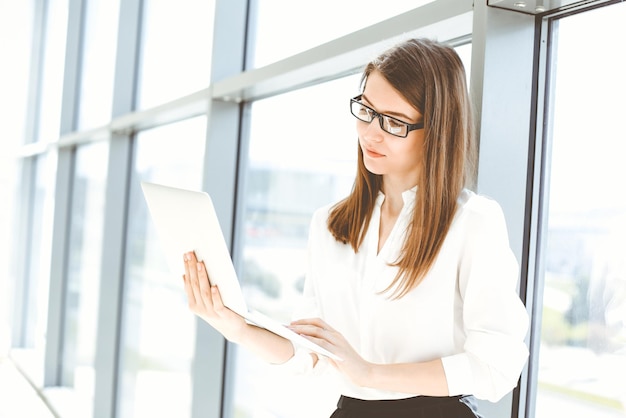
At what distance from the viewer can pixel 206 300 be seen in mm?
1439

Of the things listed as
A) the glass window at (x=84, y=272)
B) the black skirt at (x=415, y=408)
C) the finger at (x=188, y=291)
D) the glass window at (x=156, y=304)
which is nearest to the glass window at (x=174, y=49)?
the glass window at (x=156, y=304)

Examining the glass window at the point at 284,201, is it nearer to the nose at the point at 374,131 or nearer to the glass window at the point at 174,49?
the glass window at the point at 174,49

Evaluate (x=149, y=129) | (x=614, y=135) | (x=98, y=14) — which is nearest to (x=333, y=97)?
(x=614, y=135)

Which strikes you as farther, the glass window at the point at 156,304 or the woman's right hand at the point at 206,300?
the glass window at the point at 156,304

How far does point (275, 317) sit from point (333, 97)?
818mm

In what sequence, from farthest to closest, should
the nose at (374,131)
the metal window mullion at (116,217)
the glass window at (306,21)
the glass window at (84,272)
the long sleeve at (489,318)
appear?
the glass window at (84,272), the metal window mullion at (116,217), the glass window at (306,21), the nose at (374,131), the long sleeve at (489,318)

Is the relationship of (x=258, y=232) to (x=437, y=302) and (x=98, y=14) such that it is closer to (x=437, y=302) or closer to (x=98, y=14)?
(x=437, y=302)

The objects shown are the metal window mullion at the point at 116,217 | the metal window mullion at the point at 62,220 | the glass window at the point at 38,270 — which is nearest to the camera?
the metal window mullion at the point at 116,217

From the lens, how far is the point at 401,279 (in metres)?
1.34

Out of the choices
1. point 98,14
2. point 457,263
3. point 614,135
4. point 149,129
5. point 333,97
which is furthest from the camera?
point 98,14

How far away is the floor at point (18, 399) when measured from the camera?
4895 mm

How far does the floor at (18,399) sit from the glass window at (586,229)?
13.6ft

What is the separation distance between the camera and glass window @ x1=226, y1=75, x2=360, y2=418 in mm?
2268

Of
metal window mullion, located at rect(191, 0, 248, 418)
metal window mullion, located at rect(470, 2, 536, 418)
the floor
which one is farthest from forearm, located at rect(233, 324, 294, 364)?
the floor
